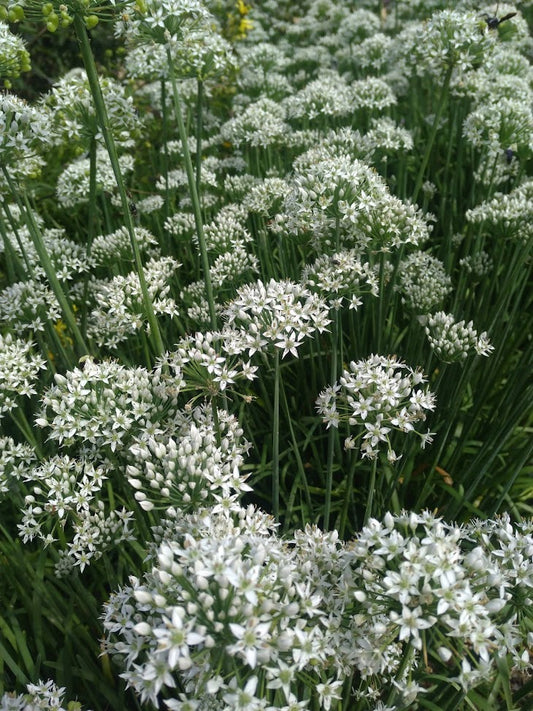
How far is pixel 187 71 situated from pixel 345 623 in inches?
166

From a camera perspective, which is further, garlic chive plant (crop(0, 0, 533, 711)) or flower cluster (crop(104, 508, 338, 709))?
garlic chive plant (crop(0, 0, 533, 711))

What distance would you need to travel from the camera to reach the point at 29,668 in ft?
9.90

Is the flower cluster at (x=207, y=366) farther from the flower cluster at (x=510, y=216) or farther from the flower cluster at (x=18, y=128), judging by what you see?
the flower cluster at (x=510, y=216)

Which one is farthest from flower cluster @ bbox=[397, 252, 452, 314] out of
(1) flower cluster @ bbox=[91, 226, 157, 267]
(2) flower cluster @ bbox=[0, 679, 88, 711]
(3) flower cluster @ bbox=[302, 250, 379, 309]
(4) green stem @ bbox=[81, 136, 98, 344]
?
(2) flower cluster @ bbox=[0, 679, 88, 711]

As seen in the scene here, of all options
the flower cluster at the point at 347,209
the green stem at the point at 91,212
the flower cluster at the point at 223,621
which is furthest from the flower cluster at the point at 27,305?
the flower cluster at the point at 223,621

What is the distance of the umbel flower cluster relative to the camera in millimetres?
1789

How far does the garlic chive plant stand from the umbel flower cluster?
0.01m

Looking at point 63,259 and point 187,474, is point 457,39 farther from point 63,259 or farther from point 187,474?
point 187,474

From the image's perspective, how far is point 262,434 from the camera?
4.56 metres

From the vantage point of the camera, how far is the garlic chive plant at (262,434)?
6.50 ft

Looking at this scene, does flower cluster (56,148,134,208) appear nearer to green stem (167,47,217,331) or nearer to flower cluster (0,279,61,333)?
flower cluster (0,279,61,333)

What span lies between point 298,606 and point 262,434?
2607mm

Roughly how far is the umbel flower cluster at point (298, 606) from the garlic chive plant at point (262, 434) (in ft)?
0.04

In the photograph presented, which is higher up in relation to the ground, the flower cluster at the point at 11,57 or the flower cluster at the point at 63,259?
the flower cluster at the point at 11,57
